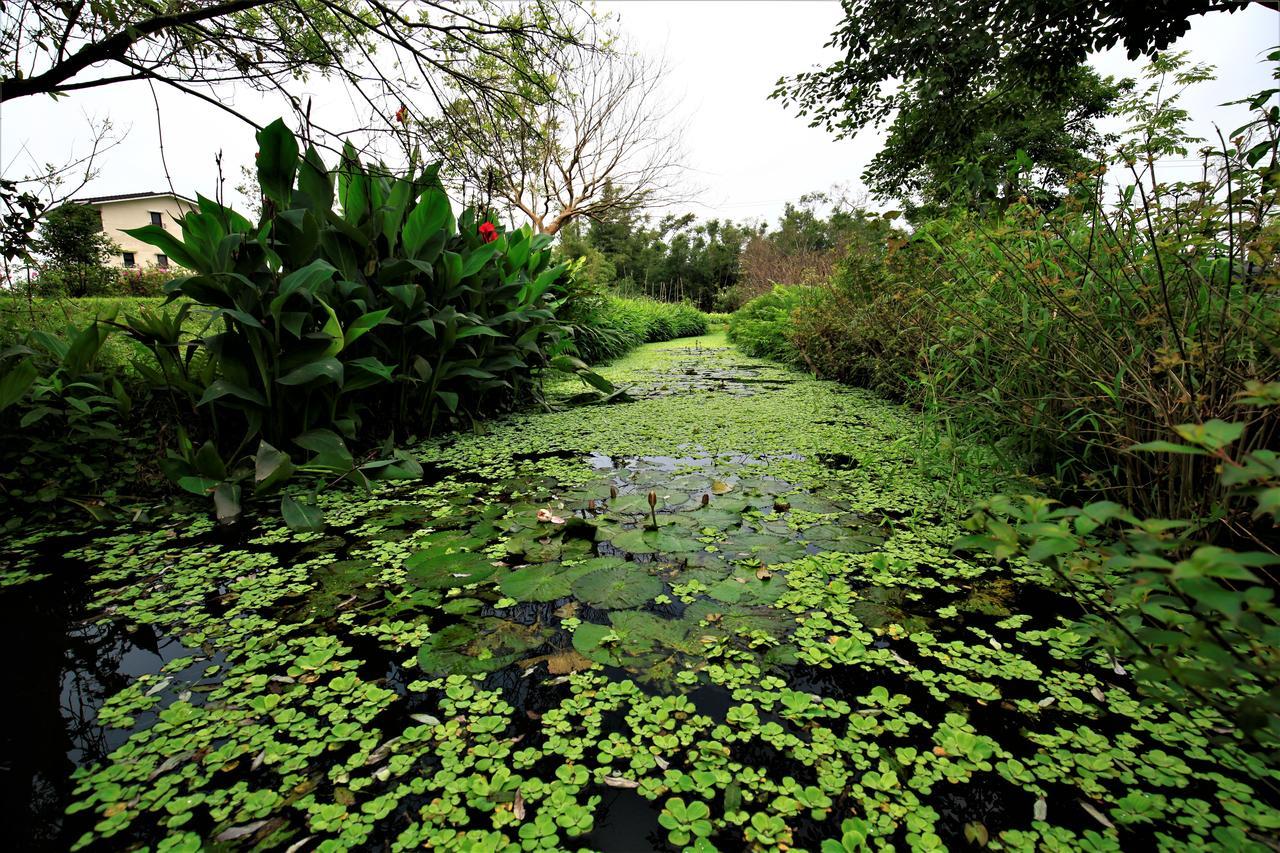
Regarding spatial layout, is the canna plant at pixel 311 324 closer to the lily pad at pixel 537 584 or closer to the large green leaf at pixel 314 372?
the large green leaf at pixel 314 372

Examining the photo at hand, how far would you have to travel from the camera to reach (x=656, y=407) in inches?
158

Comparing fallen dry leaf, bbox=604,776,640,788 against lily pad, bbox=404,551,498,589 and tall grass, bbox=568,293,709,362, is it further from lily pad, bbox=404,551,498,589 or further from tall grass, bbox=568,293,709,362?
tall grass, bbox=568,293,709,362

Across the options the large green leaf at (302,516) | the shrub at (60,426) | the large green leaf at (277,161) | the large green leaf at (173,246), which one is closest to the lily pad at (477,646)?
the large green leaf at (302,516)

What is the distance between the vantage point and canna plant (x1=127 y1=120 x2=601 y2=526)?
1.90 m

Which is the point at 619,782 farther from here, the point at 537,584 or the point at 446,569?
the point at 446,569

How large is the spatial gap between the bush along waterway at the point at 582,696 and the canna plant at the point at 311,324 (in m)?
0.36

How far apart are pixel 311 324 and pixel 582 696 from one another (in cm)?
187

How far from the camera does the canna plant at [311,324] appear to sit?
6.22ft

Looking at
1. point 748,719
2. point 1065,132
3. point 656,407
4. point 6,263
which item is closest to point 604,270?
point 1065,132

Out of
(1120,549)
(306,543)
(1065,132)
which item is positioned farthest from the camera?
(1065,132)

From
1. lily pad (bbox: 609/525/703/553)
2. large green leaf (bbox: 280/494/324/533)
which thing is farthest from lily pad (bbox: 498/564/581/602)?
large green leaf (bbox: 280/494/324/533)

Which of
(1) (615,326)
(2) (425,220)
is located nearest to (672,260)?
(1) (615,326)

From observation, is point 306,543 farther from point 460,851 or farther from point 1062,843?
point 1062,843

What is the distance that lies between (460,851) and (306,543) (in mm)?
1304
